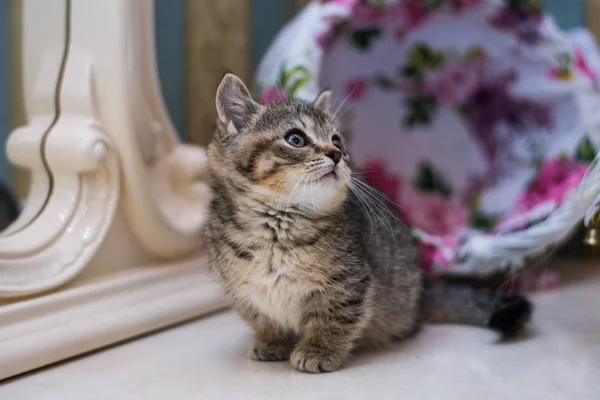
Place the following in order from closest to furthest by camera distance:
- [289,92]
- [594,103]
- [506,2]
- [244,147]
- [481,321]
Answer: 1. [244,147]
2. [481,321]
3. [289,92]
4. [594,103]
5. [506,2]

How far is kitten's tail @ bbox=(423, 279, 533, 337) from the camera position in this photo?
4.57 feet

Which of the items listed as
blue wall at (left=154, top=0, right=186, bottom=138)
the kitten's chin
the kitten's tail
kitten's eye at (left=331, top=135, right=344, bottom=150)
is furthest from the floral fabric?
the kitten's chin

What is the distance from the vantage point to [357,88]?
7.81 feet

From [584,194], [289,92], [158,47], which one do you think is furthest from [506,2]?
[158,47]

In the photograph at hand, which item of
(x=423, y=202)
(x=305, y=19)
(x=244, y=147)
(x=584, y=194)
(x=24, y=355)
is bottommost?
(x=423, y=202)

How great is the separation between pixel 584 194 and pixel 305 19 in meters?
0.98

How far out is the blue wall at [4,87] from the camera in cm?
155

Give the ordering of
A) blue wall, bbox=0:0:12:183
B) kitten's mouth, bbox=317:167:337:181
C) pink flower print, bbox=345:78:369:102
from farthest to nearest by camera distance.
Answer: pink flower print, bbox=345:78:369:102
blue wall, bbox=0:0:12:183
kitten's mouth, bbox=317:167:337:181

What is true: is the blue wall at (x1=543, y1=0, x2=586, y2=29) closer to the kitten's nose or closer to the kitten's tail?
the kitten's tail

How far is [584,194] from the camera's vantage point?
1.28m

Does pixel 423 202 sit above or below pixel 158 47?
below

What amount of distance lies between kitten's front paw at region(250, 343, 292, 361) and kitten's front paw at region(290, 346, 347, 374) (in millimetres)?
83

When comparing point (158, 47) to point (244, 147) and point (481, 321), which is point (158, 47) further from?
point (481, 321)

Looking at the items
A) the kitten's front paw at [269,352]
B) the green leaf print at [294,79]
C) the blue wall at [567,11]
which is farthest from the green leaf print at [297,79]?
the blue wall at [567,11]
